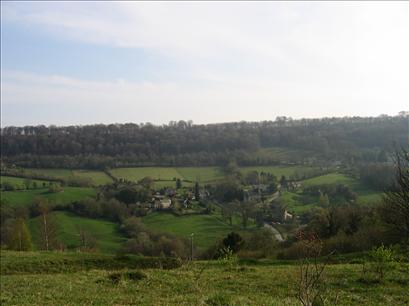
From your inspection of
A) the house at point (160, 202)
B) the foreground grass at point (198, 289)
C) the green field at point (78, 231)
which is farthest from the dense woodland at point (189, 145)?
the foreground grass at point (198, 289)

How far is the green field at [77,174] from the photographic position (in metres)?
109

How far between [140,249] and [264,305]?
50.2 meters

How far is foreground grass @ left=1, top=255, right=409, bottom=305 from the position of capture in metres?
11.8

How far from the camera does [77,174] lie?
112000 millimetres

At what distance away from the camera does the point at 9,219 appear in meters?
72.9

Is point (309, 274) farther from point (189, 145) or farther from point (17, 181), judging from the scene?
point (189, 145)

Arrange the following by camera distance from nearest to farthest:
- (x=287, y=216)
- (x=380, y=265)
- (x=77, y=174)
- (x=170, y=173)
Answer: (x=380, y=265) < (x=287, y=216) < (x=77, y=174) < (x=170, y=173)

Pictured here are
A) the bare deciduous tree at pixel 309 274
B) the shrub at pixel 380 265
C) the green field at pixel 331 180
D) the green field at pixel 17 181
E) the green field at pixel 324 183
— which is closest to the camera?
the bare deciduous tree at pixel 309 274

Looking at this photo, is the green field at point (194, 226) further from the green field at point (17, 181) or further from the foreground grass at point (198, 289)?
the foreground grass at point (198, 289)

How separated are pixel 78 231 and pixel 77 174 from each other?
141 ft

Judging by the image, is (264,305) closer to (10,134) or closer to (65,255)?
(65,255)

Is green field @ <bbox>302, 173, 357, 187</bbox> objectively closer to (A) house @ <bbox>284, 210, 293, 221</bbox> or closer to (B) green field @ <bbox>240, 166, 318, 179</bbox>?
(B) green field @ <bbox>240, 166, 318, 179</bbox>

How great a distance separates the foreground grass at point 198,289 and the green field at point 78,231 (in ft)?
152

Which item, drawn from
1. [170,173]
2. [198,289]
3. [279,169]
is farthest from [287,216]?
[198,289]
